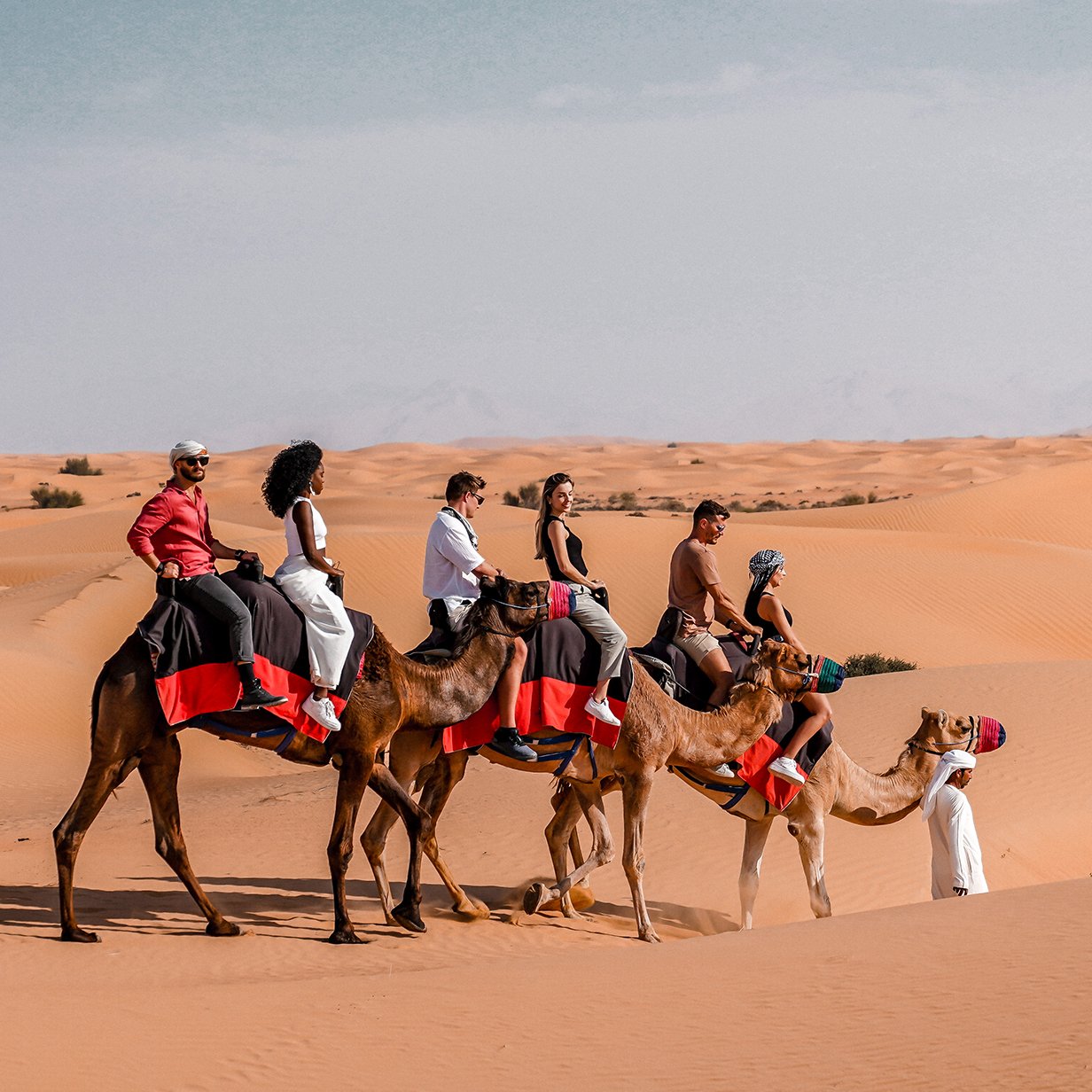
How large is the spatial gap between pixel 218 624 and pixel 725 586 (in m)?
20.5

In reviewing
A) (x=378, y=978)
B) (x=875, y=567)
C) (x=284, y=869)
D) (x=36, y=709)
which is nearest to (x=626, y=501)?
(x=875, y=567)

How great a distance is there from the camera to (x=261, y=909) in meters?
10.6

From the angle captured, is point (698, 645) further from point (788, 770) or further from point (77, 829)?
point (77, 829)

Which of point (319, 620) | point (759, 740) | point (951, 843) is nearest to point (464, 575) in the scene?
point (319, 620)

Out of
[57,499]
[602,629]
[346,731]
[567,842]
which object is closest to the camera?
[346,731]

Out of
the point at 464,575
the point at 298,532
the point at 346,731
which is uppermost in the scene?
the point at 298,532

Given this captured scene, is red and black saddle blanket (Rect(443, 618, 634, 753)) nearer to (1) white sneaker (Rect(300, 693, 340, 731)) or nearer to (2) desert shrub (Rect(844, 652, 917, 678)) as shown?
(1) white sneaker (Rect(300, 693, 340, 731))

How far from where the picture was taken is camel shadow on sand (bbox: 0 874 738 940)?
32.3 feet

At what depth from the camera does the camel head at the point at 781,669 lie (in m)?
10.2

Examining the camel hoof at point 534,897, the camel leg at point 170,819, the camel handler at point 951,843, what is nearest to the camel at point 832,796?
the camel handler at point 951,843

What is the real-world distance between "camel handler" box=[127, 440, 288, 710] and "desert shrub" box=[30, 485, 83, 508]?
51572 mm

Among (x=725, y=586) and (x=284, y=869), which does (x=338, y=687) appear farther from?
(x=725, y=586)

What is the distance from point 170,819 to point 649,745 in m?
3.19

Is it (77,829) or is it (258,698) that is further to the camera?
(77,829)
